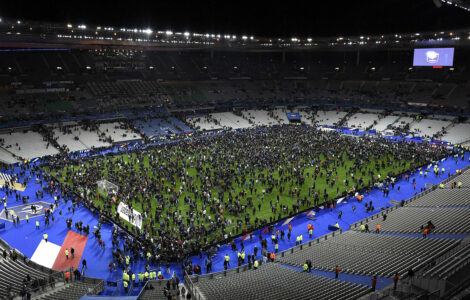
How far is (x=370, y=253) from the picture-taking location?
1738cm

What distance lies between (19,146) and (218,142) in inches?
1004

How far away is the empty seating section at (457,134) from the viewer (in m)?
49.8

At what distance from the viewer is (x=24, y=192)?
3077 cm

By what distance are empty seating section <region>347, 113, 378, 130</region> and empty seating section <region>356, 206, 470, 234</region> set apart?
3949cm

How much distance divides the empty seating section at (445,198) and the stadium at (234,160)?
9.7 inches

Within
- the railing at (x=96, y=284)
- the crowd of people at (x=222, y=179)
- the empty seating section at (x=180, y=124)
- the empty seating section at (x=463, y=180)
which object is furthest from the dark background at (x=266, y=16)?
the railing at (x=96, y=284)

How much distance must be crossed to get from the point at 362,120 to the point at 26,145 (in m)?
54.6

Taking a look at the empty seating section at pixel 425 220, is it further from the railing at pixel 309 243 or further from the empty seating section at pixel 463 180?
the empty seating section at pixel 463 180

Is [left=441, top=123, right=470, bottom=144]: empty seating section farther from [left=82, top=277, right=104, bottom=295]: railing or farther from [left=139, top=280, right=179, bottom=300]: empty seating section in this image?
[left=82, top=277, right=104, bottom=295]: railing

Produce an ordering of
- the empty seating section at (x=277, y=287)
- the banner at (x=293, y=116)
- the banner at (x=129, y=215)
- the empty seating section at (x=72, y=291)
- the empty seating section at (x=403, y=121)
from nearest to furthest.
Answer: the empty seating section at (x=277, y=287) < the empty seating section at (x=72, y=291) < the banner at (x=129, y=215) < the empty seating section at (x=403, y=121) < the banner at (x=293, y=116)

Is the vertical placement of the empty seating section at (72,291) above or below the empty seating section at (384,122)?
above

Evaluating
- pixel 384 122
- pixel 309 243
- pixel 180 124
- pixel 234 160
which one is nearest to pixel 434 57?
pixel 384 122

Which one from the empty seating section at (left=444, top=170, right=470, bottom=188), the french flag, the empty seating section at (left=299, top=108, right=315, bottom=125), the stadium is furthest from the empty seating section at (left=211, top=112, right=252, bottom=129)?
the french flag

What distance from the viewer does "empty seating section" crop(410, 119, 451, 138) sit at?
5453cm
